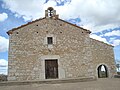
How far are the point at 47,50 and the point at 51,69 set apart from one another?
6.03 feet

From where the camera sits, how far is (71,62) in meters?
14.8

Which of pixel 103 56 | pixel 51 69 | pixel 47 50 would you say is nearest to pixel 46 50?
pixel 47 50

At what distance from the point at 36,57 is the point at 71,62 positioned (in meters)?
3.30

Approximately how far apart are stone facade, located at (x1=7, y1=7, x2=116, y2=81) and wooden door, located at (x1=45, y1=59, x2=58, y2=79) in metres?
0.41

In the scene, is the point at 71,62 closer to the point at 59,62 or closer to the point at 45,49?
the point at 59,62

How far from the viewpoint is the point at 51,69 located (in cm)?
1483

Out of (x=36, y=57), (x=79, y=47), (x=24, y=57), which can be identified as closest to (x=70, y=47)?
(x=79, y=47)

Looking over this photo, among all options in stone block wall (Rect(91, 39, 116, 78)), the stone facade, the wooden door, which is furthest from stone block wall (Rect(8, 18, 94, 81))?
stone block wall (Rect(91, 39, 116, 78))

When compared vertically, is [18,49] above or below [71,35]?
below

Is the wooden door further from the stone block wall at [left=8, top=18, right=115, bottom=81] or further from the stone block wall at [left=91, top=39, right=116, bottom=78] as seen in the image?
the stone block wall at [left=91, top=39, right=116, bottom=78]

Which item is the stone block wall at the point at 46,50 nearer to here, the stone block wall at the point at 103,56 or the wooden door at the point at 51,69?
the wooden door at the point at 51,69

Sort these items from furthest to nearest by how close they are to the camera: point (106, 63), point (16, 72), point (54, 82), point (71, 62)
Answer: point (106, 63) < point (71, 62) < point (16, 72) < point (54, 82)

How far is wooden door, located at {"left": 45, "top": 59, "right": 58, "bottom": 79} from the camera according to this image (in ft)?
48.2

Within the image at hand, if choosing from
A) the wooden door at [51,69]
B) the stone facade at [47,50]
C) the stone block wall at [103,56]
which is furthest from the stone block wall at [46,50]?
the stone block wall at [103,56]
